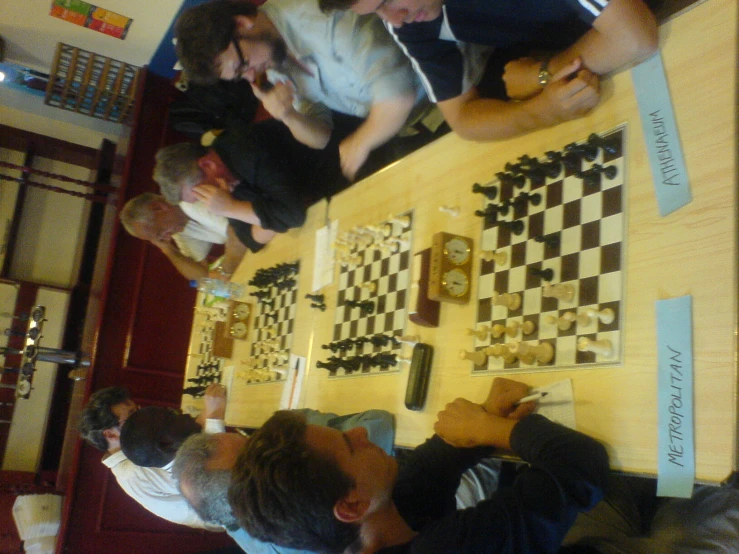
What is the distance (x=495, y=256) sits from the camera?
1.97 m

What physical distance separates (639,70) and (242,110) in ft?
14.2

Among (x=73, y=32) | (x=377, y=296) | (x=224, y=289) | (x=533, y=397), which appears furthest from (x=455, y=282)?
(x=73, y=32)

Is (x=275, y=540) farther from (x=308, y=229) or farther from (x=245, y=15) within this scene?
(x=245, y=15)

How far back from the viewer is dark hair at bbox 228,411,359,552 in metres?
1.80

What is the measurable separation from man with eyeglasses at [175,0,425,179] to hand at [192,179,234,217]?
85 centimetres

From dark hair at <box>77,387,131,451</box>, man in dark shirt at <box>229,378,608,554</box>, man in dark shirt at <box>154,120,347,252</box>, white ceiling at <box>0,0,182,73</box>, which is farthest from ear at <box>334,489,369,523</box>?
white ceiling at <box>0,0,182,73</box>

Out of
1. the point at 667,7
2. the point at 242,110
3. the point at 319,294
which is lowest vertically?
the point at 319,294

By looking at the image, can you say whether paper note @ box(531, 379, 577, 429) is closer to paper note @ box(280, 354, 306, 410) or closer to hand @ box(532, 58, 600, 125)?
hand @ box(532, 58, 600, 125)

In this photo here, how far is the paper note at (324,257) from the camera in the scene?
3071mm

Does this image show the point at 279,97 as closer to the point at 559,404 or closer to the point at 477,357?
the point at 477,357

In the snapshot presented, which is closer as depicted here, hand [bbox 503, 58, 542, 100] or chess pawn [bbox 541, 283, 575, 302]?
chess pawn [bbox 541, 283, 575, 302]

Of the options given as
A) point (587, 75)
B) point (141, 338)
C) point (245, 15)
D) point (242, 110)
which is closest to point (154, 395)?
point (141, 338)

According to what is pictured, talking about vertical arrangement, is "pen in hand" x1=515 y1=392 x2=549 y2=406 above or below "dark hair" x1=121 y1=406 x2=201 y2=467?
above

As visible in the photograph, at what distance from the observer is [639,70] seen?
162 centimetres
